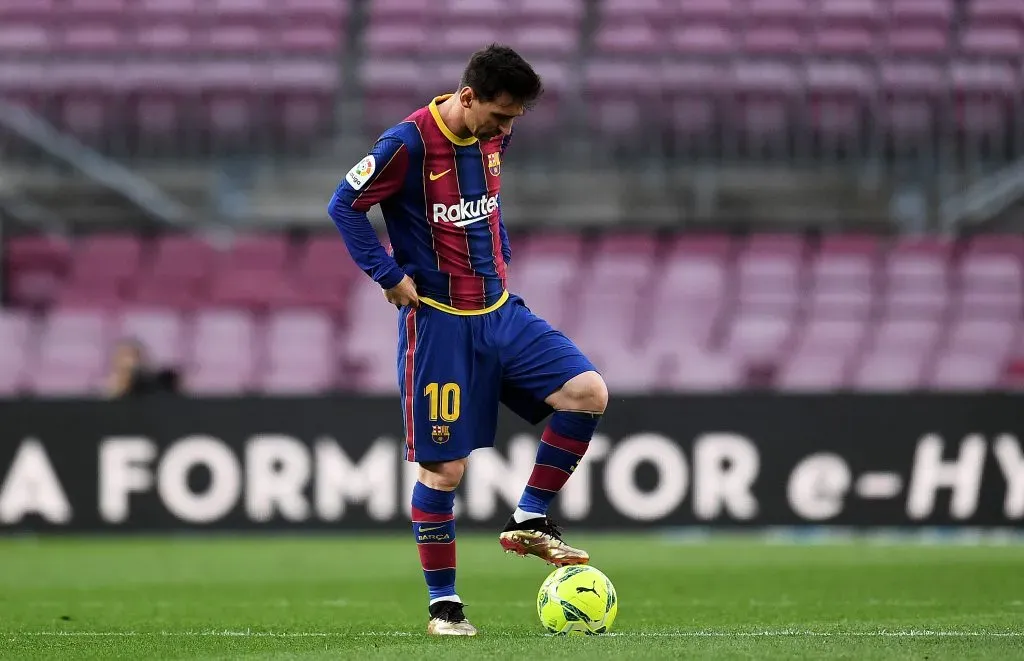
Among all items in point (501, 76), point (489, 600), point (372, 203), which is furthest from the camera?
point (489, 600)

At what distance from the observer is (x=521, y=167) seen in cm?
1659

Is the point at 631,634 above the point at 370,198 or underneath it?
underneath

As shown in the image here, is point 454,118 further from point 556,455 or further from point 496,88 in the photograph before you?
point 556,455

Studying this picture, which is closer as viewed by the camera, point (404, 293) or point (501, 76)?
point (501, 76)

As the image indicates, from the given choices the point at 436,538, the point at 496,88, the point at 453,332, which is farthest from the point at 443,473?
the point at 496,88

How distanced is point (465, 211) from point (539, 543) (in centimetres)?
126

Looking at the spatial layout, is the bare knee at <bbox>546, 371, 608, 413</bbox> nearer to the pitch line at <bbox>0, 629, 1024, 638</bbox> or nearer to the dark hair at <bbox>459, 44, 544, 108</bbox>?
the pitch line at <bbox>0, 629, 1024, 638</bbox>

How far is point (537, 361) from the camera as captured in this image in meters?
5.90

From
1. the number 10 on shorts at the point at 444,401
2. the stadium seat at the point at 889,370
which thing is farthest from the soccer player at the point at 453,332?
the stadium seat at the point at 889,370

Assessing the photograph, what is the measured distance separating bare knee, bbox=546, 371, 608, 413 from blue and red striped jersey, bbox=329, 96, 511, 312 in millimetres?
426

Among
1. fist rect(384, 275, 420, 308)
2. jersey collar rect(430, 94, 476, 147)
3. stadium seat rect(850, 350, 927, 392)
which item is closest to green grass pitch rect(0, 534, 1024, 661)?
fist rect(384, 275, 420, 308)

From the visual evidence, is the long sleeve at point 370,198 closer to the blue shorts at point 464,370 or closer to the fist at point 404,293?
the fist at point 404,293

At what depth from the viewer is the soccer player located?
19.2 feet

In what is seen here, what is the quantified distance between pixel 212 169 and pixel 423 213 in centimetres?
1112
